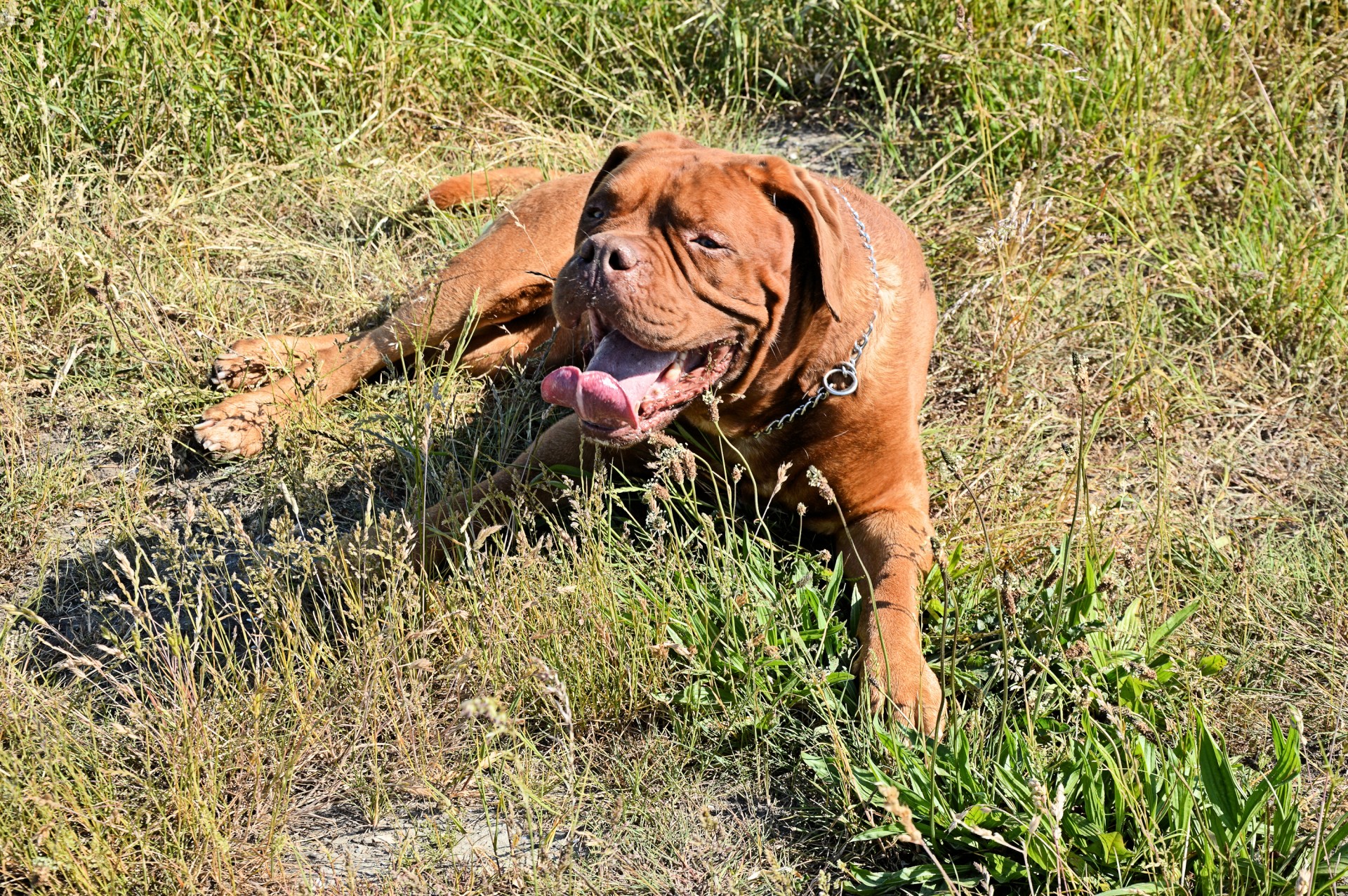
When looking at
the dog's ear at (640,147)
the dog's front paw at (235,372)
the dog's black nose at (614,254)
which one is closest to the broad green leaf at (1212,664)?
the dog's black nose at (614,254)

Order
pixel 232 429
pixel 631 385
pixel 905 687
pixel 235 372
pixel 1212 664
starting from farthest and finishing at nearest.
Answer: pixel 235 372, pixel 232 429, pixel 631 385, pixel 1212 664, pixel 905 687

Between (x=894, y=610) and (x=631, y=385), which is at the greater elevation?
(x=631, y=385)

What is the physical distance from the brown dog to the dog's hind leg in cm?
33

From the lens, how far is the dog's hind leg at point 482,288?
157 inches

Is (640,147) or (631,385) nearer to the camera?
(631,385)

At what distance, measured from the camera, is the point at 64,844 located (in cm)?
220

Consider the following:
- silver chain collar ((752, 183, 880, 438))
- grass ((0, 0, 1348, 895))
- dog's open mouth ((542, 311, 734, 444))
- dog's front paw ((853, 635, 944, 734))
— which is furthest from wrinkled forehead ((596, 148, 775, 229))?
dog's front paw ((853, 635, 944, 734))

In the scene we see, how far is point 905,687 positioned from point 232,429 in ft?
7.08

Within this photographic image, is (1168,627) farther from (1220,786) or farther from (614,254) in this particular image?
A: (614,254)

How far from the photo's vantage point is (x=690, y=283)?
2.92m

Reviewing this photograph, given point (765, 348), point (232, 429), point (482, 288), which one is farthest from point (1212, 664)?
point (232, 429)

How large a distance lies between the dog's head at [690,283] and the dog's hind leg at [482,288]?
0.92 m

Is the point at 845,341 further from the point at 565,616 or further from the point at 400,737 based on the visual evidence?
the point at 400,737

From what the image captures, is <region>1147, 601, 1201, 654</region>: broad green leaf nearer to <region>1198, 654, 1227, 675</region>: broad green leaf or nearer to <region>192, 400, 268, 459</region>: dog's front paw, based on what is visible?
<region>1198, 654, 1227, 675</region>: broad green leaf
